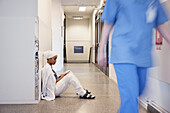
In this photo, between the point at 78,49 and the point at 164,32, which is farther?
the point at 78,49

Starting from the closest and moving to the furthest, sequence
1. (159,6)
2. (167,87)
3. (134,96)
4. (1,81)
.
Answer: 1. (134,96)
2. (159,6)
3. (167,87)
4. (1,81)

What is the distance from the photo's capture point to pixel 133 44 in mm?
1538

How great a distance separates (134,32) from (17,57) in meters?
2.68

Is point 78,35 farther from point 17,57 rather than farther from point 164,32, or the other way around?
point 164,32

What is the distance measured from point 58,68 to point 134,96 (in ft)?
30.1

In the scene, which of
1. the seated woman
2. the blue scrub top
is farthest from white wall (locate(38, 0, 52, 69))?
the blue scrub top

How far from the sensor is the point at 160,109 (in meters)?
2.69

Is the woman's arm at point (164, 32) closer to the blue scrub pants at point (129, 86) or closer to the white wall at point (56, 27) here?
the blue scrub pants at point (129, 86)

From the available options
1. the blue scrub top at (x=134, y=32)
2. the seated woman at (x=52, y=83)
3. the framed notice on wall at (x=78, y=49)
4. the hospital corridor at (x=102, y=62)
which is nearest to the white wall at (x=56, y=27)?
the hospital corridor at (x=102, y=62)

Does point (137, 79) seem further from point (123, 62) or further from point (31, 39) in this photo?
point (31, 39)

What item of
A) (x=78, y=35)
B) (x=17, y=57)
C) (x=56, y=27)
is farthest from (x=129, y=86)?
(x=78, y=35)

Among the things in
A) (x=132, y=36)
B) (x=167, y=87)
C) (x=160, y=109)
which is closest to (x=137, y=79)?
(x=132, y=36)

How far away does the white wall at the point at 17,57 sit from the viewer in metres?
3.78

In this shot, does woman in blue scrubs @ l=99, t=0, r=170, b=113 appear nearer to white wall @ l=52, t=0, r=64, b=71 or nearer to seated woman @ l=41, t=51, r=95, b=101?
seated woman @ l=41, t=51, r=95, b=101
